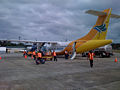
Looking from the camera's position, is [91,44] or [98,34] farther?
[98,34]

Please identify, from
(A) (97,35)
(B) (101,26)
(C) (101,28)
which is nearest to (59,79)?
(A) (97,35)

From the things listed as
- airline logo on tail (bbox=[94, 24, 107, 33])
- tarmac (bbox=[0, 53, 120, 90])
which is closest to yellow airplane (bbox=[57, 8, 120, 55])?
airline logo on tail (bbox=[94, 24, 107, 33])

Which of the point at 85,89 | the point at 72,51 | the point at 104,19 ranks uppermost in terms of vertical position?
the point at 104,19

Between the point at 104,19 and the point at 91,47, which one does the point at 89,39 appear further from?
the point at 104,19

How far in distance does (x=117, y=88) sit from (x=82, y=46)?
15.2m

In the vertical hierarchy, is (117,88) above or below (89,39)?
below

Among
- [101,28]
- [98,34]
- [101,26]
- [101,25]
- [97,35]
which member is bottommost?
[97,35]

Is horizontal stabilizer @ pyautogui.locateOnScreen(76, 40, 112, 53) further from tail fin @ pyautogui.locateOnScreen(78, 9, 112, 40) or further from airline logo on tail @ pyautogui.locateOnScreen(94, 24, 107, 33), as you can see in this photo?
airline logo on tail @ pyautogui.locateOnScreen(94, 24, 107, 33)

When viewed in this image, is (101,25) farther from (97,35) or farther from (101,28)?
(97,35)

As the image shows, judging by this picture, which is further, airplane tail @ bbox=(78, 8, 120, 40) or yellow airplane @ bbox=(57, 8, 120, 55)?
airplane tail @ bbox=(78, 8, 120, 40)

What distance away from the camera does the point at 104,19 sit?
63.7ft

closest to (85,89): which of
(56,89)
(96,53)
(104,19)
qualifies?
(56,89)

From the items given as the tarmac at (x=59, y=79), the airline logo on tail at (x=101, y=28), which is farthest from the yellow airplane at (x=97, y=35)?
the tarmac at (x=59, y=79)

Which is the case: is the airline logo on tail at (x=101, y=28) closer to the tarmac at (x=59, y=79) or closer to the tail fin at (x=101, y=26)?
the tail fin at (x=101, y=26)
